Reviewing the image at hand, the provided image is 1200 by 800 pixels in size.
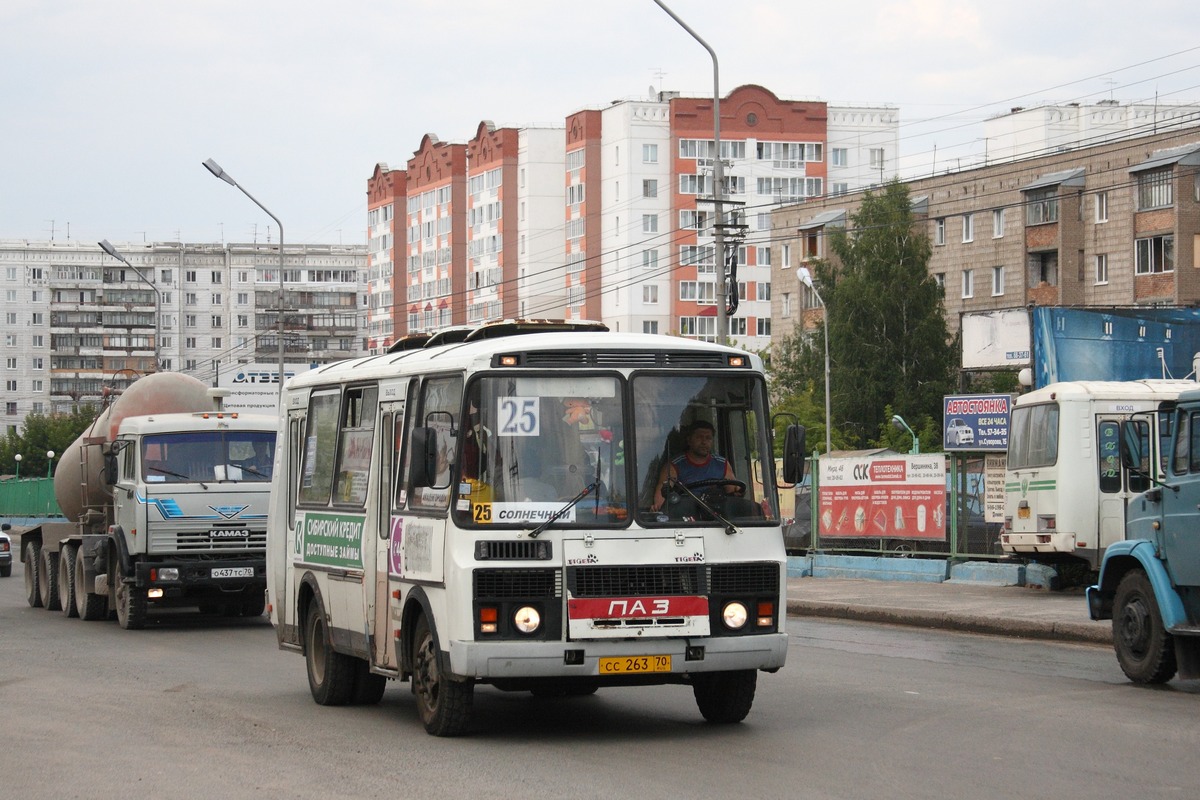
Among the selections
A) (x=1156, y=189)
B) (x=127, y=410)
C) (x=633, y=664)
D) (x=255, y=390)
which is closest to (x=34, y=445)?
(x=1156, y=189)

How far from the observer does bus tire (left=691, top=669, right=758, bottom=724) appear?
433 inches

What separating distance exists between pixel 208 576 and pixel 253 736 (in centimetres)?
1067

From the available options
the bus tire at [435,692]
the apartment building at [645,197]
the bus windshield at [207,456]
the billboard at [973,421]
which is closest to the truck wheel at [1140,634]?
the bus tire at [435,692]

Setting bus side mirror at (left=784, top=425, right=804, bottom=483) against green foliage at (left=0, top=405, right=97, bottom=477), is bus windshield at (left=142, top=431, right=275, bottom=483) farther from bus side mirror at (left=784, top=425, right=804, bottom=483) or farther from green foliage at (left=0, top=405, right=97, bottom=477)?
green foliage at (left=0, top=405, right=97, bottom=477)

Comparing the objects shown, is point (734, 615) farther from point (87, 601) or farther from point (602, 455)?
point (87, 601)

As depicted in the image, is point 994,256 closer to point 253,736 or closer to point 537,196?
point 537,196

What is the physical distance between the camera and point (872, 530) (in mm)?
28578

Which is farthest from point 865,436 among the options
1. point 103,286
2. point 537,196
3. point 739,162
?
point 103,286

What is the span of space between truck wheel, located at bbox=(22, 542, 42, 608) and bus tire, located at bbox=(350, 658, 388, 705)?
16.0 m

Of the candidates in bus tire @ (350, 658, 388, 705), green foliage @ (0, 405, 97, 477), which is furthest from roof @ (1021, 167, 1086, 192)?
green foliage @ (0, 405, 97, 477)

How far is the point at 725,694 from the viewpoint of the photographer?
11102 millimetres

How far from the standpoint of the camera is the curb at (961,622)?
18.1m

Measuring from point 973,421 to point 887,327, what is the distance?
30589 mm

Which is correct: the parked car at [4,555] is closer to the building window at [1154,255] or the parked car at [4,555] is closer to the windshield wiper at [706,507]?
the windshield wiper at [706,507]
